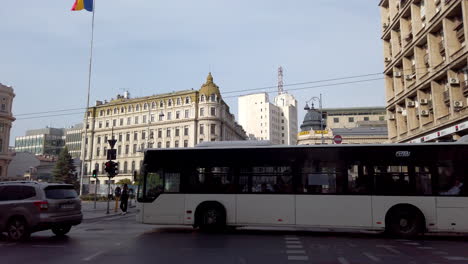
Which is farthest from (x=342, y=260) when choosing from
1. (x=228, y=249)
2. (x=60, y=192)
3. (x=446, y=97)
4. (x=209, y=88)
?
(x=209, y=88)

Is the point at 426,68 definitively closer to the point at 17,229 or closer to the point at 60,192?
the point at 60,192

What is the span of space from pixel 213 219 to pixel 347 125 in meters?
95.1

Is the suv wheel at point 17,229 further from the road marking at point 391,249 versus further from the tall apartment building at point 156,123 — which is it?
the tall apartment building at point 156,123

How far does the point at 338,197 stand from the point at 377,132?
68.0m

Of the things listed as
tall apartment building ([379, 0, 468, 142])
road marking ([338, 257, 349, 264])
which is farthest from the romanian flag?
road marking ([338, 257, 349, 264])

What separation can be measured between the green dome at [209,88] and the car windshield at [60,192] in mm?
71010

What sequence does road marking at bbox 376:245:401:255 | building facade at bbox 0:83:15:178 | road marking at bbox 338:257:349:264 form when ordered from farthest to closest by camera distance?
building facade at bbox 0:83:15:178 < road marking at bbox 376:245:401:255 < road marking at bbox 338:257:349:264

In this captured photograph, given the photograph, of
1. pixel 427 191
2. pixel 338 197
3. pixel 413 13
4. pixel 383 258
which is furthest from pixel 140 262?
pixel 413 13

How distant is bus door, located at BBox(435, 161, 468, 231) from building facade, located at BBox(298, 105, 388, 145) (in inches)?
1988

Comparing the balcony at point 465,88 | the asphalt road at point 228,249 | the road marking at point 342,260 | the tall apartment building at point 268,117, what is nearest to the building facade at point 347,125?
the tall apartment building at point 268,117

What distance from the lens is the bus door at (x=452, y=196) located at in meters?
11.4

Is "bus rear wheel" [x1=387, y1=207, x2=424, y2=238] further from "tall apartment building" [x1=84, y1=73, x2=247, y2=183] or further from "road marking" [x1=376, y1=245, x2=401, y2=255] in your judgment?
"tall apartment building" [x1=84, y1=73, x2=247, y2=183]

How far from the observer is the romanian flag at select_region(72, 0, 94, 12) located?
97.1 feet

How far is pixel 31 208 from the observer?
10781mm
